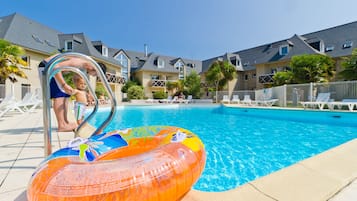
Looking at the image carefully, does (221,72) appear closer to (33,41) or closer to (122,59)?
(122,59)

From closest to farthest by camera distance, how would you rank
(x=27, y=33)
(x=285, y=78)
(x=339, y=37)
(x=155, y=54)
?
1. (x=27, y=33)
2. (x=285, y=78)
3. (x=339, y=37)
4. (x=155, y=54)

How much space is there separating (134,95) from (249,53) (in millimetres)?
17681

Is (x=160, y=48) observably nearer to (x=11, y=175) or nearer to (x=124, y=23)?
(x=124, y=23)

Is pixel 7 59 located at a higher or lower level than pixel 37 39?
lower

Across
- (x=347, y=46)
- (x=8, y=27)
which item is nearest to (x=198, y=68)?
(x=347, y=46)

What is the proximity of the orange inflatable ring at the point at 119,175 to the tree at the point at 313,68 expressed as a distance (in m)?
15.5

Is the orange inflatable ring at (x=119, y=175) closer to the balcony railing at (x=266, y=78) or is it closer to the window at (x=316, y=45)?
the balcony railing at (x=266, y=78)

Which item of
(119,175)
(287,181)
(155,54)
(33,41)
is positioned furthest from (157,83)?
(119,175)

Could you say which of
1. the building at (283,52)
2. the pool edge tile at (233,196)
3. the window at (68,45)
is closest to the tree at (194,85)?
the building at (283,52)

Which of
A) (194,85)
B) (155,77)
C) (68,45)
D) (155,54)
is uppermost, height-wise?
(155,54)

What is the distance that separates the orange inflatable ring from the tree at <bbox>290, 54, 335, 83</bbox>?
15.5 metres

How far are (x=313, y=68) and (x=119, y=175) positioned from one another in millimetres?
16413

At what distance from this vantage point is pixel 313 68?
525 inches

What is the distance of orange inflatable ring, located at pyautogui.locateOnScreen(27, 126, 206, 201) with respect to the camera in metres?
0.96
